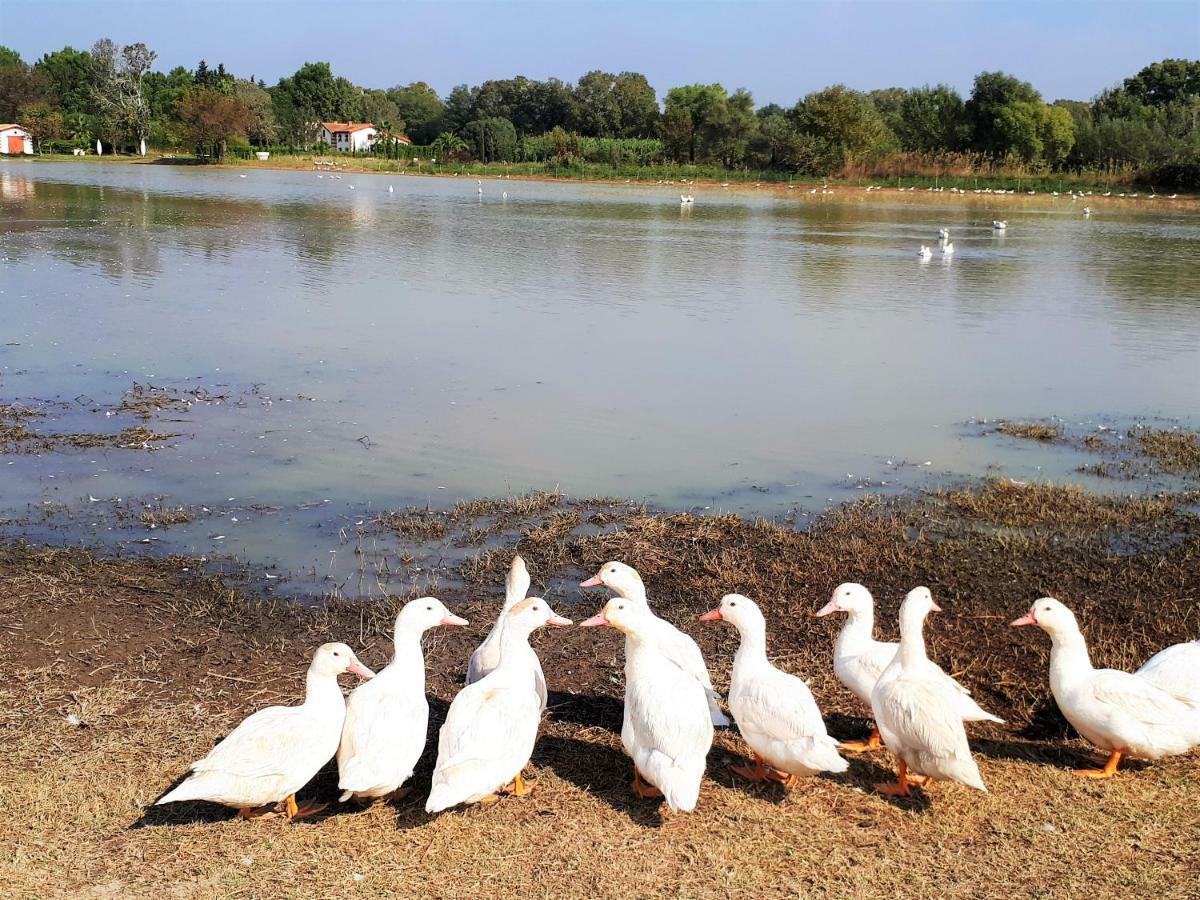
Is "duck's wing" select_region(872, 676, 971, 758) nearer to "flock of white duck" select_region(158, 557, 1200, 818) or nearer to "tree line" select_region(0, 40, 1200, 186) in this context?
"flock of white duck" select_region(158, 557, 1200, 818)

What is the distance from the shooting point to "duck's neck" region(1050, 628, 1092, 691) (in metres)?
5.46

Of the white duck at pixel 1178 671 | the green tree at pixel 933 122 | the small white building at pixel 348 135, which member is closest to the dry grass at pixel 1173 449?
the white duck at pixel 1178 671

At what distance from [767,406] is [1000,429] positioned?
2.74m

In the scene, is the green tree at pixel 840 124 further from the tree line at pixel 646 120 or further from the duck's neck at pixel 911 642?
the duck's neck at pixel 911 642

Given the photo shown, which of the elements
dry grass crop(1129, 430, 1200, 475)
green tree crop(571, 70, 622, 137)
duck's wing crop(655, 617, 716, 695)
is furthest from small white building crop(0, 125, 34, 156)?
duck's wing crop(655, 617, 716, 695)

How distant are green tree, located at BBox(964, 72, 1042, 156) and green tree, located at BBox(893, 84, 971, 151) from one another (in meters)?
0.81

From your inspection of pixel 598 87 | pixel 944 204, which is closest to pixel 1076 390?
pixel 944 204

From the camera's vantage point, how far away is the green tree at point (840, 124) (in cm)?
7119

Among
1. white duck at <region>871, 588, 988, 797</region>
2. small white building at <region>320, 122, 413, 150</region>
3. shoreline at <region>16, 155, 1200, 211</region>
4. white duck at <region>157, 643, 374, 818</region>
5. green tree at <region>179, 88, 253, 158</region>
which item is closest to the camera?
white duck at <region>157, 643, 374, 818</region>

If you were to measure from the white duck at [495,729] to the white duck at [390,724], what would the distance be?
6.8 inches

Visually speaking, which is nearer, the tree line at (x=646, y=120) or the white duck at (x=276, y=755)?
the white duck at (x=276, y=755)

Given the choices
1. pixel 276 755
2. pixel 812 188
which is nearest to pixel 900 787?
pixel 276 755

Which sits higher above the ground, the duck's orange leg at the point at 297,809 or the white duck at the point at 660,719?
the white duck at the point at 660,719

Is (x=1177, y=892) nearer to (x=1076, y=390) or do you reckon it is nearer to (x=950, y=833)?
(x=950, y=833)
